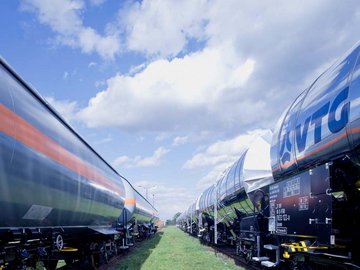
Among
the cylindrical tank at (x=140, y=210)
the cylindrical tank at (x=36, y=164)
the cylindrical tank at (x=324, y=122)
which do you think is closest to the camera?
the cylindrical tank at (x=324, y=122)

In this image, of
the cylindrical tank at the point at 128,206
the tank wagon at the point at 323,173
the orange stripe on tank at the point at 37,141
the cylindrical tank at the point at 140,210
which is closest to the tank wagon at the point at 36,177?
the orange stripe on tank at the point at 37,141

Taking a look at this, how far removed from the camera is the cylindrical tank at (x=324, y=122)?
16.6ft

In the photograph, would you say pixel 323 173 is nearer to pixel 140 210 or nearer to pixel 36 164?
pixel 36 164

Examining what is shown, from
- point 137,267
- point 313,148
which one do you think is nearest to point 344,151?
point 313,148

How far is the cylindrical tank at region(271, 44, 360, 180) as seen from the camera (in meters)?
5.05

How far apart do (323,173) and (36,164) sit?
3872mm

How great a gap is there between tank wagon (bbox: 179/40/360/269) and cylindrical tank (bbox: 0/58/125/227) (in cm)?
381

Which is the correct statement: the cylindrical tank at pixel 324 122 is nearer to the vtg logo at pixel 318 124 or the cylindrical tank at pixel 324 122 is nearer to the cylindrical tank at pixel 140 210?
the vtg logo at pixel 318 124

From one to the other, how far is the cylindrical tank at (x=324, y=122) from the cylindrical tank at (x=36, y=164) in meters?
3.89

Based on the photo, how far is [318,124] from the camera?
6.06 meters

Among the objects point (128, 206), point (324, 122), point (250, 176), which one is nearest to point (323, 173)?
point (324, 122)

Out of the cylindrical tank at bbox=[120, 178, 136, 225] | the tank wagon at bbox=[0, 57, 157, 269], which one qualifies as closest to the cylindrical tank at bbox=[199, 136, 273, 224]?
the tank wagon at bbox=[0, 57, 157, 269]

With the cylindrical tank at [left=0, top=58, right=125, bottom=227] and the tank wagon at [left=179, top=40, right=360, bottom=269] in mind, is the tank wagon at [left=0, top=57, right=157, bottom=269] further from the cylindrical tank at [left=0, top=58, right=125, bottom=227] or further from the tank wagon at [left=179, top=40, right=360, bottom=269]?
the tank wagon at [left=179, top=40, right=360, bottom=269]

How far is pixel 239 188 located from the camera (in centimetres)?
1287
